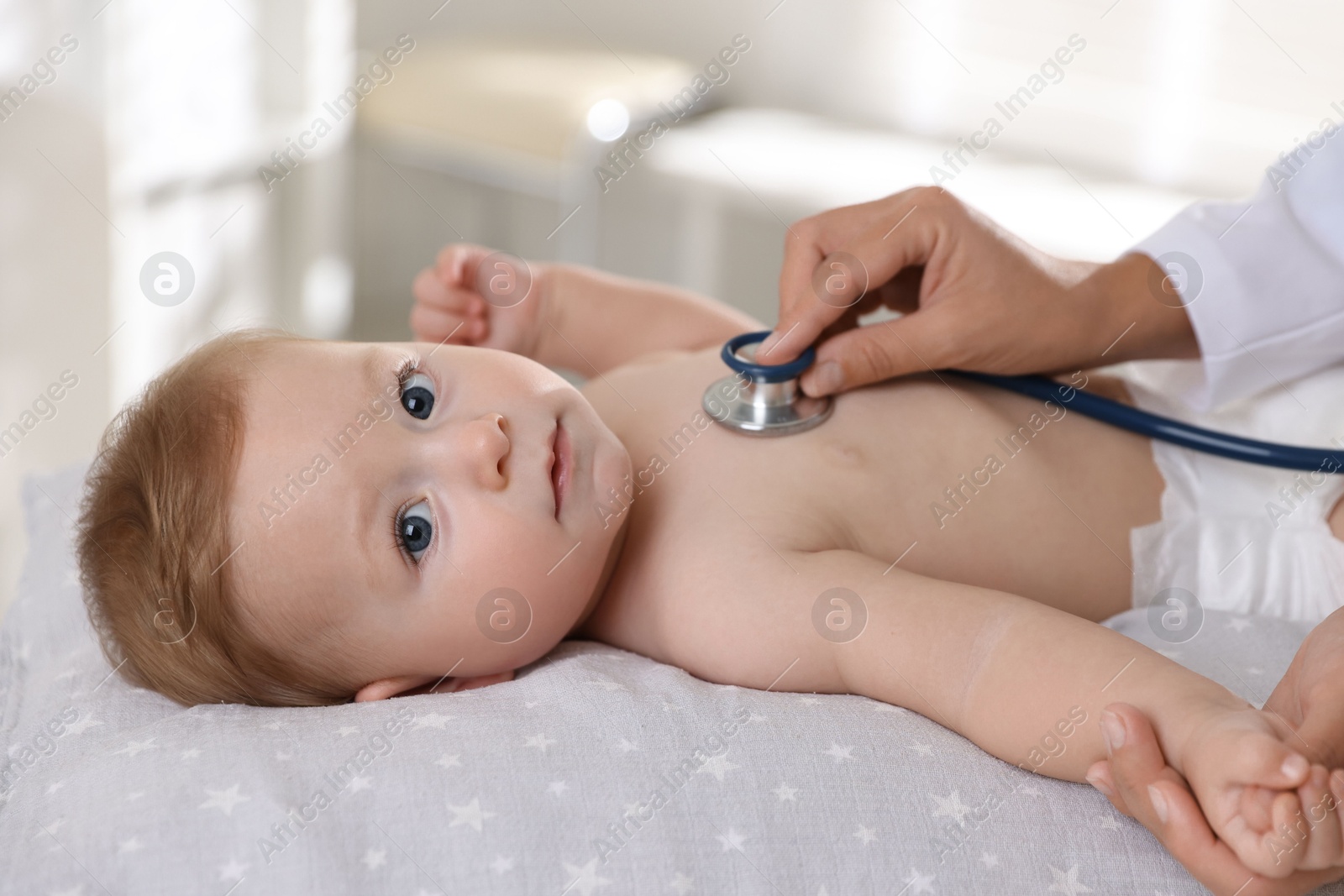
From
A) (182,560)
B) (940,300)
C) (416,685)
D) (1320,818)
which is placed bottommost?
(416,685)

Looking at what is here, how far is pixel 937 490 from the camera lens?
3.32 feet

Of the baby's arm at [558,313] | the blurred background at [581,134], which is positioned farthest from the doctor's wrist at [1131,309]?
the blurred background at [581,134]

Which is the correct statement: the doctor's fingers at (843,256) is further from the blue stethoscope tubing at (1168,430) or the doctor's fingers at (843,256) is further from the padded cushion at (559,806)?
the padded cushion at (559,806)

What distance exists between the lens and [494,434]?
3.01ft

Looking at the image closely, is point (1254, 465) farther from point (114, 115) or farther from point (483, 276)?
point (114, 115)

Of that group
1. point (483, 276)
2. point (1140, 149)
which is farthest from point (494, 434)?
point (1140, 149)

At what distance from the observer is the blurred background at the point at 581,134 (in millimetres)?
1979

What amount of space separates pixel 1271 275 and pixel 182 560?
97 centimetres

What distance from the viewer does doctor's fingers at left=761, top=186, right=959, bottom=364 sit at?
982mm

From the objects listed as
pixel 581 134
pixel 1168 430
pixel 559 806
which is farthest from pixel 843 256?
pixel 581 134

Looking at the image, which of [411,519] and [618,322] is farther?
[618,322]

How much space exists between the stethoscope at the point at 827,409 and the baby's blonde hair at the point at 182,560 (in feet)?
1.34

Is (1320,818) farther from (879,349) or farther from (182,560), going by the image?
(182,560)

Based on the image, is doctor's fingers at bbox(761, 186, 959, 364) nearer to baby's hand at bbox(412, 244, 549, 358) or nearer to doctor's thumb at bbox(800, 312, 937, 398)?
doctor's thumb at bbox(800, 312, 937, 398)
